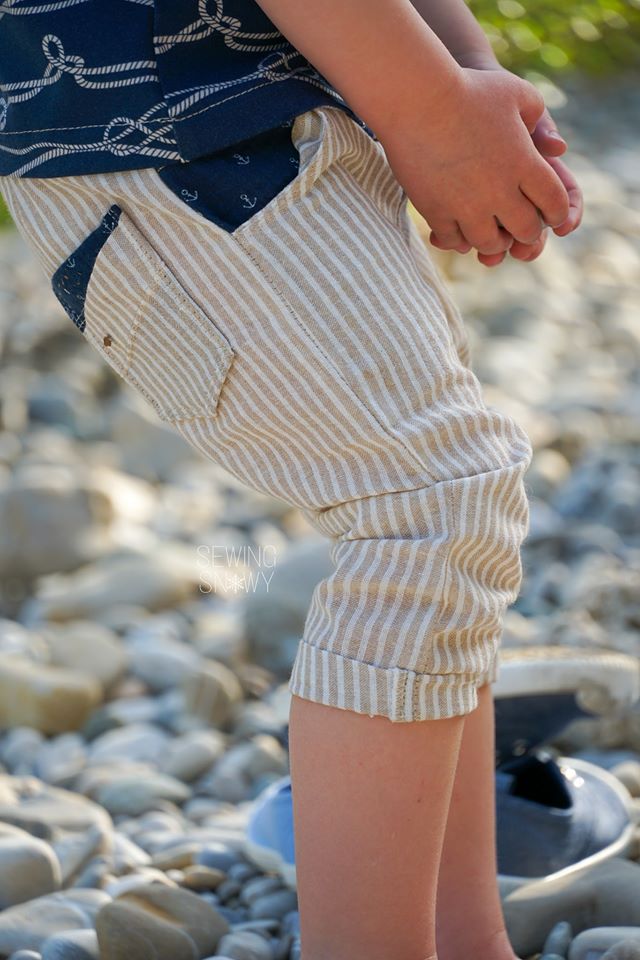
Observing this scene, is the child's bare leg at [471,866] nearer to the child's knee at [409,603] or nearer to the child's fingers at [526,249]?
the child's knee at [409,603]

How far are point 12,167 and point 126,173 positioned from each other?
0.45 ft

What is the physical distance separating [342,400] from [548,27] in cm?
481

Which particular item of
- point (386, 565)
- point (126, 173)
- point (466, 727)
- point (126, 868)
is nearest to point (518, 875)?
point (466, 727)

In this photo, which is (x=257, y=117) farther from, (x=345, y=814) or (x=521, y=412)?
(x=521, y=412)

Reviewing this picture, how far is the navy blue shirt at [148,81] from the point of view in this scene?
107 centimetres

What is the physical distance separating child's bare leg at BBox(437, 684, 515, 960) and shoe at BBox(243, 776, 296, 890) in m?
0.34

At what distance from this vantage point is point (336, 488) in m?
1.07

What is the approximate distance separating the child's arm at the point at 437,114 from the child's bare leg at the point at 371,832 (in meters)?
0.45

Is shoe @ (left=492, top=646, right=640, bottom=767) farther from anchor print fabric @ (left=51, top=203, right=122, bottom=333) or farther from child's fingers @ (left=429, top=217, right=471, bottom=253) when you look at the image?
anchor print fabric @ (left=51, top=203, right=122, bottom=333)

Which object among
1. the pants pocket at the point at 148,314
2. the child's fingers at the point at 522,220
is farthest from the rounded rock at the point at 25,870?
the child's fingers at the point at 522,220

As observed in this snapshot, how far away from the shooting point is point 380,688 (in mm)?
1024

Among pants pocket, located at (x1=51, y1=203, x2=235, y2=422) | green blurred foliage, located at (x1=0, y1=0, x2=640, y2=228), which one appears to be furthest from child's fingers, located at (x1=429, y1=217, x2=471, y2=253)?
green blurred foliage, located at (x1=0, y1=0, x2=640, y2=228)

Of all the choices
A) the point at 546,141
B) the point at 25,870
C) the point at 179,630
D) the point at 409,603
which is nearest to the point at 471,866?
the point at 409,603

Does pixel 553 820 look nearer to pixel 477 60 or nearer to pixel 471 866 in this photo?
pixel 471 866
